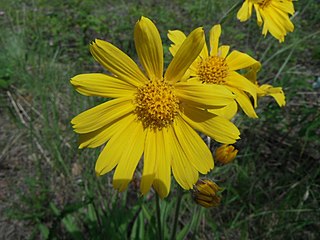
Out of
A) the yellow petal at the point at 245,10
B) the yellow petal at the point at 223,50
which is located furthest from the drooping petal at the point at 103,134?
the yellow petal at the point at 245,10

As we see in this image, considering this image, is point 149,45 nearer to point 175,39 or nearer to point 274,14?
point 175,39

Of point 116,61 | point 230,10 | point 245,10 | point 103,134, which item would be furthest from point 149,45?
point 245,10

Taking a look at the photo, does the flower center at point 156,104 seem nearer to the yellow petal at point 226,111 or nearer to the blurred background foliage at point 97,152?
the yellow petal at point 226,111

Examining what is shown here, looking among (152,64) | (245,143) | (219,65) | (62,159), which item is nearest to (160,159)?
(152,64)

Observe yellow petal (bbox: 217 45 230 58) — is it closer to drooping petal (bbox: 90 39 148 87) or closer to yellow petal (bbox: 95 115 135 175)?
drooping petal (bbox: 90 39 148 87)

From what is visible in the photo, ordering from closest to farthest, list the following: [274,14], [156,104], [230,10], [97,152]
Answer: [156,104] → [230,10] → [274,14] → [97,152]

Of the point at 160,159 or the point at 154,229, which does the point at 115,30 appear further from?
the point at 160,159
